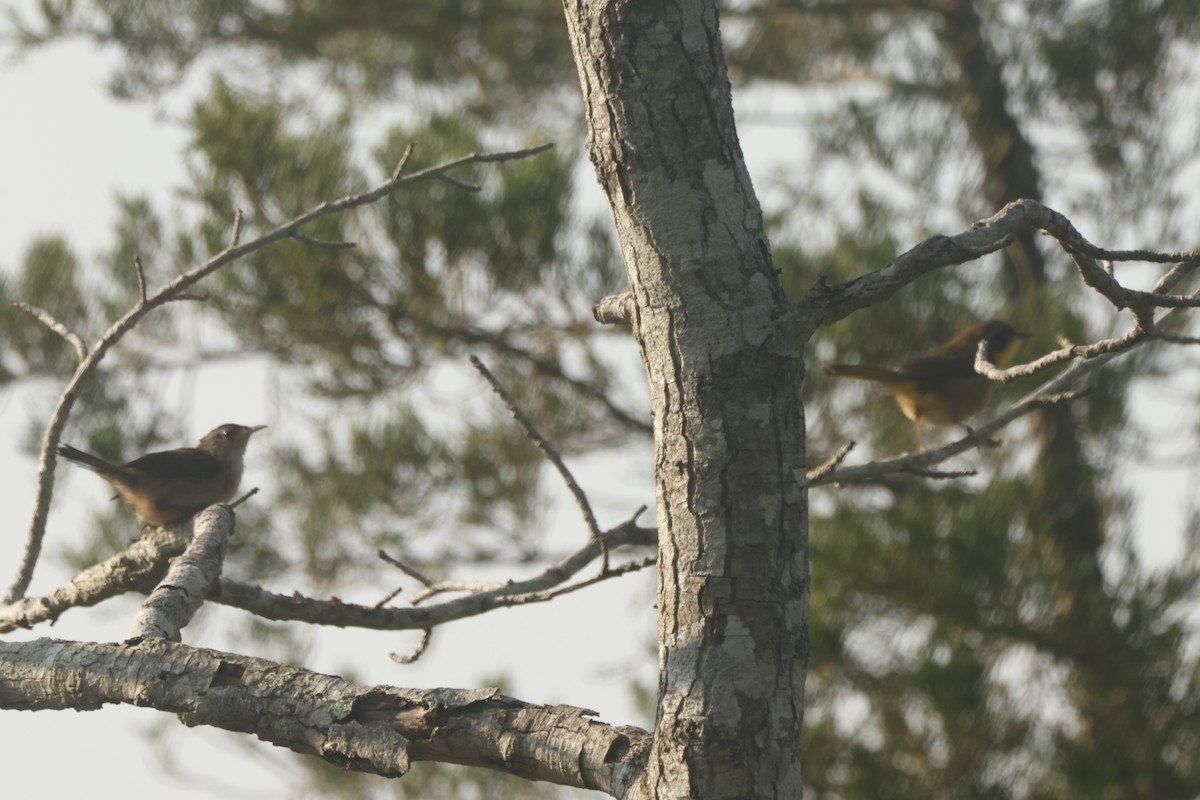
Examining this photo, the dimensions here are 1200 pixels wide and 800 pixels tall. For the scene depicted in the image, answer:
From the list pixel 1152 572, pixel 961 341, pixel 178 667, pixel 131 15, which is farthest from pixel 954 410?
pixel 131 15

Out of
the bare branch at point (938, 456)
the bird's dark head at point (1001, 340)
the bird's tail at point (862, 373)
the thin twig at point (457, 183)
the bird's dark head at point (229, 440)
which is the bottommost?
the bare branch at point (938, 456)

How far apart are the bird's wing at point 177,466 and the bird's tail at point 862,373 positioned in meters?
2.09

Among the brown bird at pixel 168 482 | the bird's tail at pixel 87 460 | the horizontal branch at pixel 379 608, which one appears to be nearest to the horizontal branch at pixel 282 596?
the horizontal branch at pixel 379 608

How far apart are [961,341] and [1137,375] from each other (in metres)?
1.80

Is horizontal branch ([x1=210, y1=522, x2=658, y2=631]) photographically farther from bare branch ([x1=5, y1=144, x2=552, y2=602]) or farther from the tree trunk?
the tree trunk

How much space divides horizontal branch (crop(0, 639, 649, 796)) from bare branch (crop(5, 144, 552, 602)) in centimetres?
75

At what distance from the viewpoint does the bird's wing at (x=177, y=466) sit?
4355 mm

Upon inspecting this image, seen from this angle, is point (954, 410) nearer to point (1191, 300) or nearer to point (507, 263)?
point (507, 263)

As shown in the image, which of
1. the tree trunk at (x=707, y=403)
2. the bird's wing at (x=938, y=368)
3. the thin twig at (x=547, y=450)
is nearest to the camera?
the tree trunk at (x=707, y=403)

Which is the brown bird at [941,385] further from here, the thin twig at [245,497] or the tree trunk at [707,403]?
the tree trunk at [707,403]

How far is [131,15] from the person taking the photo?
24.7 ft

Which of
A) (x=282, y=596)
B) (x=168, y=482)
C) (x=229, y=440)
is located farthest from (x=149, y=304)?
(x=229, y=440)

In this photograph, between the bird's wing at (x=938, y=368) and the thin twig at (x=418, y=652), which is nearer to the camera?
the thin twig at (x=418, y=652)

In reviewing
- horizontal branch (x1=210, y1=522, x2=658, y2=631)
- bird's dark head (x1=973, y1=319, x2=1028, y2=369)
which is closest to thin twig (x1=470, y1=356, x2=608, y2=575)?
horizontal branch (x1=210, y1=522, x2=658, y2=631)
